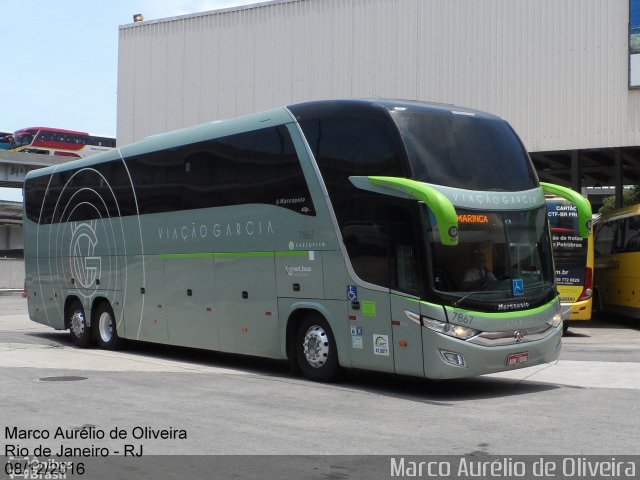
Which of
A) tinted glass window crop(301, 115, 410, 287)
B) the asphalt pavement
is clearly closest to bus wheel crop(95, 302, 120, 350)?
the asphalt pavement

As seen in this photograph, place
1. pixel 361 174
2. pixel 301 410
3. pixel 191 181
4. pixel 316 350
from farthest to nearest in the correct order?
pixel 191 181 → pixel 316 350 → pixel 361 174 → pixel 301 410

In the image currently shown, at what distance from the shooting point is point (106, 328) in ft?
59.8

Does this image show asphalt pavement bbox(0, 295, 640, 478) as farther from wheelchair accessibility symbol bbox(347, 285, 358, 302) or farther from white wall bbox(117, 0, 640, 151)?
white wall bbox(117, 0, 640, 151)

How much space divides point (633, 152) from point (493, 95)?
7.22 meters

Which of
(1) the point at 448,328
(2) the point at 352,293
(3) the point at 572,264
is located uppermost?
(3) the point at 572,264

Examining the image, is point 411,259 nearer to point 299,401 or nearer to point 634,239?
point 299,401

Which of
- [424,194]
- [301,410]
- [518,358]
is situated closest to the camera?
[301,410]

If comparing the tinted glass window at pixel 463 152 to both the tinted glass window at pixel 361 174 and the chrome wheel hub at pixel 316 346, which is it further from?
the chrome wheel hub at pixel 316 346

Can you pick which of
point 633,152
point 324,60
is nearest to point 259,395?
point 324,60

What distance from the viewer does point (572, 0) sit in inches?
1027

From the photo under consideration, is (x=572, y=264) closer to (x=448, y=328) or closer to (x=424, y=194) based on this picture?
(x=448, y=328)

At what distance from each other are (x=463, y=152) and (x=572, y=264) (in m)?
10.9

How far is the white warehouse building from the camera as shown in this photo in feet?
84.5

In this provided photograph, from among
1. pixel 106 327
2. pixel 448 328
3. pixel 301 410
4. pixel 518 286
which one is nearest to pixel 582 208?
pixel 518 286
